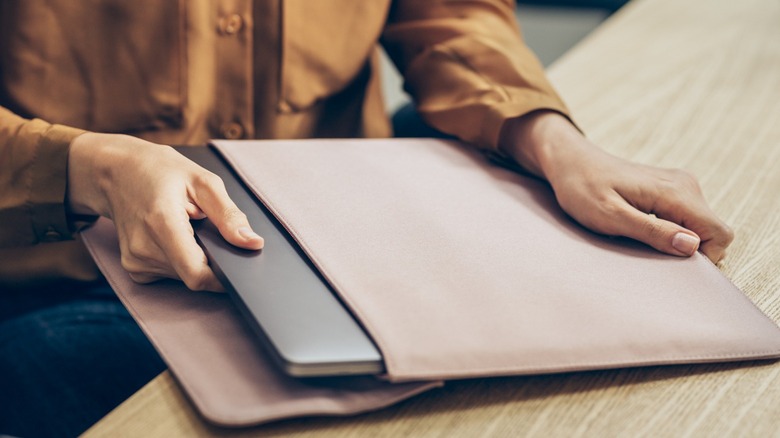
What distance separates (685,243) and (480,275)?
0.19 m

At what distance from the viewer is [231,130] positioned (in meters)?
0.84

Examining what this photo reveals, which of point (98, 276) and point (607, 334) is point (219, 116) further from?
point (607, 334)

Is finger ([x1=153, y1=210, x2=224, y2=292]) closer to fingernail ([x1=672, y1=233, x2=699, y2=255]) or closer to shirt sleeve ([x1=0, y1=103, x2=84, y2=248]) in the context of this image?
shirt sleeve ([x1=0, y1=103, x2=84, y2=248])

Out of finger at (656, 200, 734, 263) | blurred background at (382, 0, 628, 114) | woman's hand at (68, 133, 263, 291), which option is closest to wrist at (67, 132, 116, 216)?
woman's hand at (68, 133, 263, 291)

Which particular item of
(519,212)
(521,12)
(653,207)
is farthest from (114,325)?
(521,12)

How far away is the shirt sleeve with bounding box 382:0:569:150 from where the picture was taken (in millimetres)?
765

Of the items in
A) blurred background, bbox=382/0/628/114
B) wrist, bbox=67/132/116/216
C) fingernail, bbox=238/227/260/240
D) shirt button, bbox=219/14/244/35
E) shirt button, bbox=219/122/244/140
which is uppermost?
shirt button, bbox=219/14/244/35

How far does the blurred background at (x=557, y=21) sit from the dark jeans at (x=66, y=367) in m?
1.08

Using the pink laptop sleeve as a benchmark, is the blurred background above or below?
below

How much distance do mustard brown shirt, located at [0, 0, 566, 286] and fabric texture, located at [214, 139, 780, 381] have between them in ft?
0.51

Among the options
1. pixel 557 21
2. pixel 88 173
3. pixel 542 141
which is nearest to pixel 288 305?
pixel 88 173

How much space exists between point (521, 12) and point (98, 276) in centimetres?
124

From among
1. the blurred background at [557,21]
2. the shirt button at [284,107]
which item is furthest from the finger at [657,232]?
the blurred background at [557,21]

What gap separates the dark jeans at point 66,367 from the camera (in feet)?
2.10
